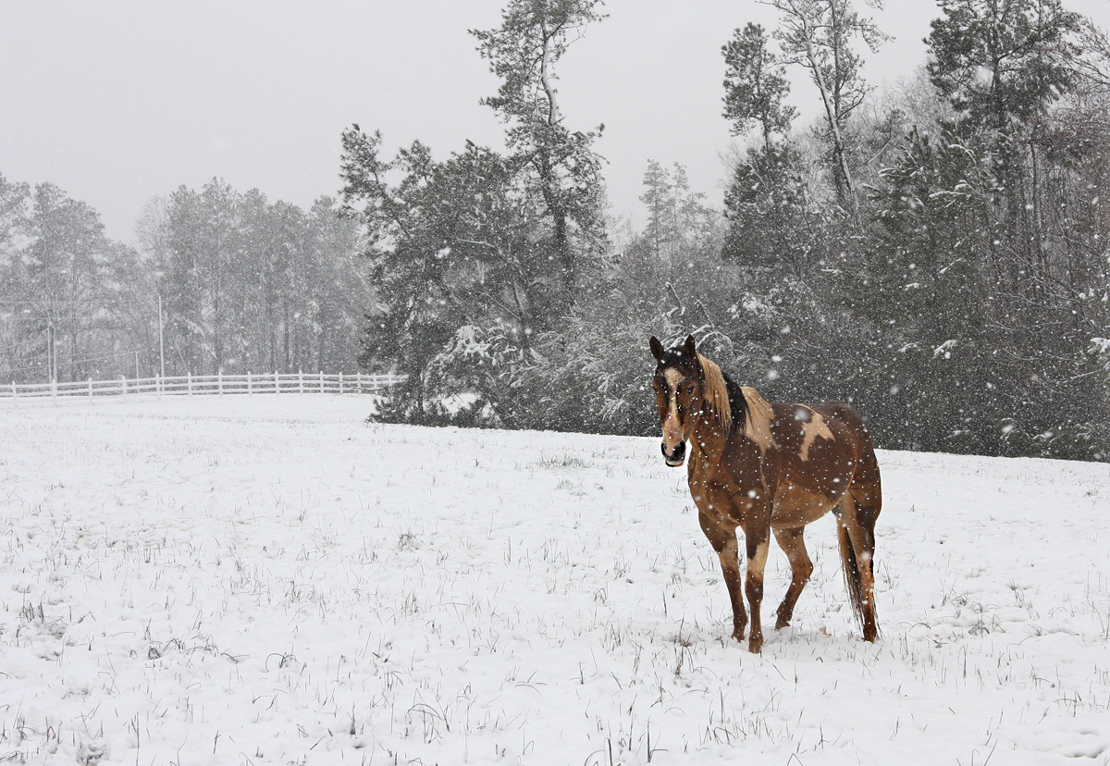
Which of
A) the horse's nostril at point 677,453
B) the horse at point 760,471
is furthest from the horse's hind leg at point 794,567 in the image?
the horse's nostril at point 677,453

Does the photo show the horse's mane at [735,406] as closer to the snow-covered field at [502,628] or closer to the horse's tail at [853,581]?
the horse's tail at [853,581]

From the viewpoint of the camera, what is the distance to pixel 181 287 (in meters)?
55.3

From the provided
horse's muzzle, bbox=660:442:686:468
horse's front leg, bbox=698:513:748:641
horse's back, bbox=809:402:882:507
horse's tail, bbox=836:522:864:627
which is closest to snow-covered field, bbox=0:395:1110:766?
horse's tail, bbox=836:522:864:627

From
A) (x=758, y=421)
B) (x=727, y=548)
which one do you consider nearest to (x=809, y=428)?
(x=758, y=421)

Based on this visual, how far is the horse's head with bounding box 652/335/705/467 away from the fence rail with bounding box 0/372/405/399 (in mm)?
37896

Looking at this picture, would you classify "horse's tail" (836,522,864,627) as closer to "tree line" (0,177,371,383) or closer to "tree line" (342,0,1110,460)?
"tree line" (342,0,1110,460)

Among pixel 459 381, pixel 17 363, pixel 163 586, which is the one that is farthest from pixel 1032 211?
pixel 17 363

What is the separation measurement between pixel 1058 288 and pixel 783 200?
9170 millimetres

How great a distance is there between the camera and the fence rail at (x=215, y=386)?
42.3 meters

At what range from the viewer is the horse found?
195 inches

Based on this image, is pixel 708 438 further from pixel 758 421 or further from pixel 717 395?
pixel 758 421

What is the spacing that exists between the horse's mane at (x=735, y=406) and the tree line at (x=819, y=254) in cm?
1498

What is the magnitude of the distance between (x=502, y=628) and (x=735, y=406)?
259 centimetres

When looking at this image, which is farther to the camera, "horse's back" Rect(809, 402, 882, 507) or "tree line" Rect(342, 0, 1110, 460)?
"tree line" Rect(342, 0, 1110, 460)
